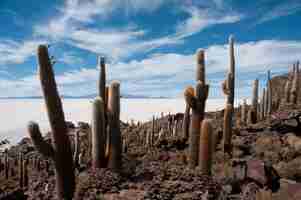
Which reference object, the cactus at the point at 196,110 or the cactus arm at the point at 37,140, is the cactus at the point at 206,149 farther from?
the cactus arm at the point at 37,140

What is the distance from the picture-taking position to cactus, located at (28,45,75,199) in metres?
6.29

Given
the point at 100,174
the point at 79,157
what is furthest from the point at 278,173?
the point at 79,157

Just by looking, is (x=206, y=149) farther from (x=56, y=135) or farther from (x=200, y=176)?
(x=56, y=135)

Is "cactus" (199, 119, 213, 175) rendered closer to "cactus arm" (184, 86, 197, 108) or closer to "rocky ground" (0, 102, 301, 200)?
"rocky ground" (0, 102, 301, 200)

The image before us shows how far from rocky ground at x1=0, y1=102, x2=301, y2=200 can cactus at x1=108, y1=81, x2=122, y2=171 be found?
1.03 feet

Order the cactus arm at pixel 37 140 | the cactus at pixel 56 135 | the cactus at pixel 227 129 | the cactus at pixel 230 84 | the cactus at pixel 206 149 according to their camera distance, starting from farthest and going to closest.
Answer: the cactus at pixel 230 84
the cactus at pixel 227 129
the cactus at pixel 206 149
the cactus at pixel 56 135
the cactus arm at pixel 37 140

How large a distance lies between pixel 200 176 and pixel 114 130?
2.11 meters

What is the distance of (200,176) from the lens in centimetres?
574

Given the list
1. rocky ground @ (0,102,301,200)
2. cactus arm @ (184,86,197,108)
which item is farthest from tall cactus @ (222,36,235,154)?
cactus arm @ (184,86,197,108)

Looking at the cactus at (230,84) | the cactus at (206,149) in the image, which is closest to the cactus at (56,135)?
the cactus at (206,149)

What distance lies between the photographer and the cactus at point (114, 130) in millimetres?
6418

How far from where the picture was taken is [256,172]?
7.20 meters

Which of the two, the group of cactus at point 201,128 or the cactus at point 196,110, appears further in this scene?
the cactus at point 196,110

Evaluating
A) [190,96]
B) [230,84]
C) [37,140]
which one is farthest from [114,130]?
[230,84]
